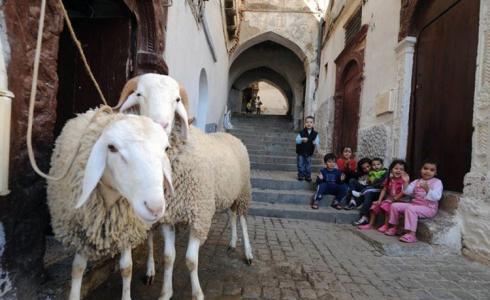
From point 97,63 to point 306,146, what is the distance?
4.53 m

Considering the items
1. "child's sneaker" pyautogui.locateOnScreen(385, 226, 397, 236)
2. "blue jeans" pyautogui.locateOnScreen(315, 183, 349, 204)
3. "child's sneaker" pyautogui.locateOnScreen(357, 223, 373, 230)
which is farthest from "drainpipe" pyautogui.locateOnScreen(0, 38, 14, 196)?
"blue jeans" pyautogui.locateOnScreen(315, 183, 349, 204)

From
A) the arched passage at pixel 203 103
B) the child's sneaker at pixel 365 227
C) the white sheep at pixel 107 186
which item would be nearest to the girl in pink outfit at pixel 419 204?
the child's sneaker at pixel 365 227

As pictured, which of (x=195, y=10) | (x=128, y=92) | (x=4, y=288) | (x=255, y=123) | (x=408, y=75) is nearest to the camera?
(x=4, y=288)

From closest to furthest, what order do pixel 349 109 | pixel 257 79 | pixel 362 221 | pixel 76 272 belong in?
pixel 76 272, pixel 362 221, pixel 349 109, pixel 257 79

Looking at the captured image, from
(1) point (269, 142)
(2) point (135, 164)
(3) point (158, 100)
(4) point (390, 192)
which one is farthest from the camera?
(1) point (269, 142)

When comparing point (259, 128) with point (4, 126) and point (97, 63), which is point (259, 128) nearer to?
point (97, 63)

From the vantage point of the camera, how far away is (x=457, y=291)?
3.02 meters

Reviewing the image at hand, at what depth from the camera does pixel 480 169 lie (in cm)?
393

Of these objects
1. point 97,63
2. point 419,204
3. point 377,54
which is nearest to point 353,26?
point 377,54

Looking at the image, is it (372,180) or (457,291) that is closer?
(457,291)

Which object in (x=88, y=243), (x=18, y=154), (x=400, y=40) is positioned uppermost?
(x=400, y=40)

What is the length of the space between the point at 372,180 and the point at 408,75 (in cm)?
179

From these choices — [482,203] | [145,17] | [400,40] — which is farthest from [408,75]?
[145,17]

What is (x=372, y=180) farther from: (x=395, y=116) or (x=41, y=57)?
(x=41, y=57)
